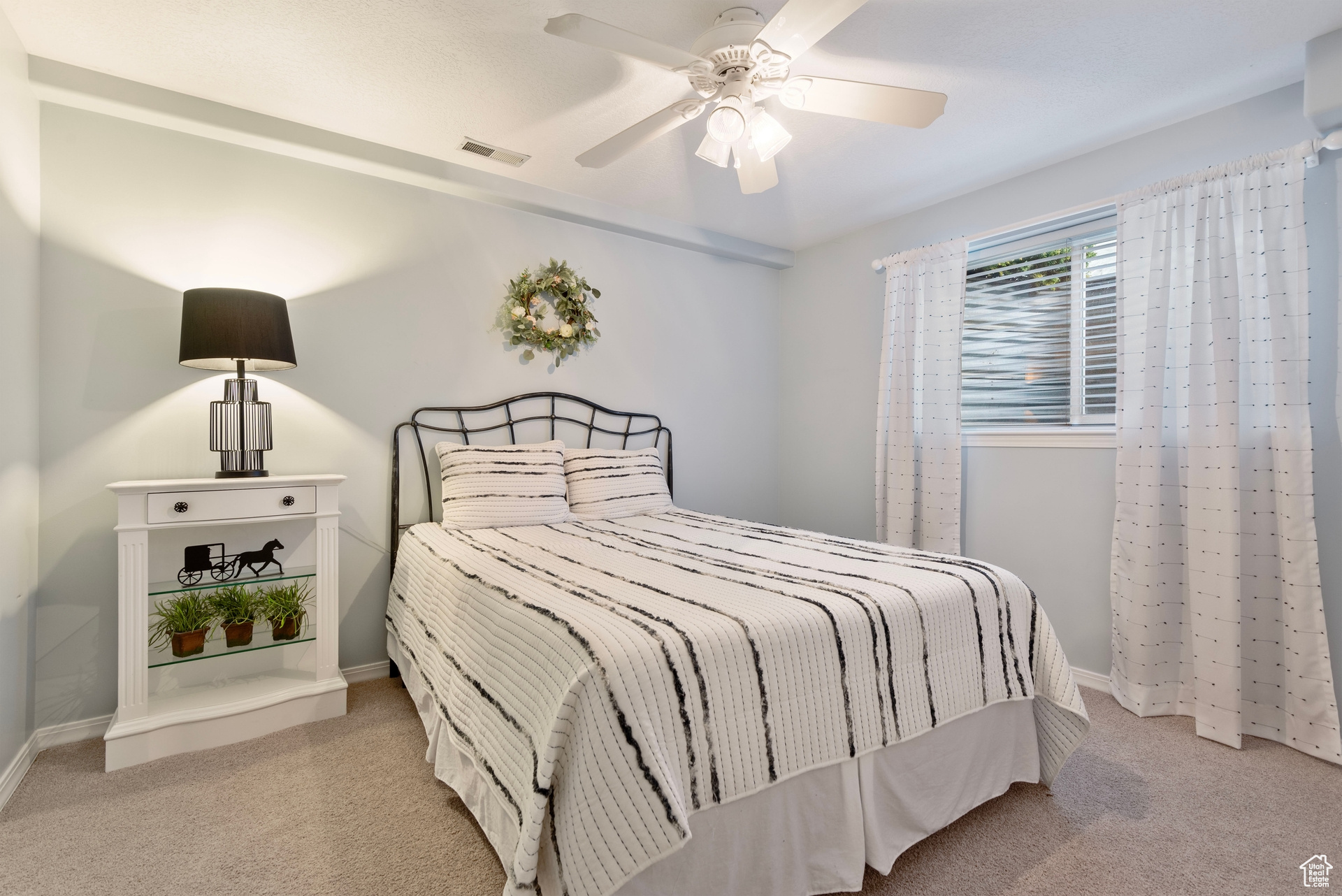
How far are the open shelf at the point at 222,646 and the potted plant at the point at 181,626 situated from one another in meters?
0.02

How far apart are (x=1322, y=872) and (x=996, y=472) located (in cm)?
189

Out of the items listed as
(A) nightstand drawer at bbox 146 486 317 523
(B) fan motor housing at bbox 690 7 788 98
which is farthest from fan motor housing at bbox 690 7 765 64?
(A) nightstand drawer at bbox 146 486 317 523

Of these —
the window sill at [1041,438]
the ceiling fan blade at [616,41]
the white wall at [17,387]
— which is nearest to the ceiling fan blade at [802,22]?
the ceiling fan blade at [616,41]

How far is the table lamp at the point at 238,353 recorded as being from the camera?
88.7 inches

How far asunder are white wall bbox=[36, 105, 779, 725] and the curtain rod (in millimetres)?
1711

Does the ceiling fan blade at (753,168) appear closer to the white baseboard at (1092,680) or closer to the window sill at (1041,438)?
the window sill at (1041,438)

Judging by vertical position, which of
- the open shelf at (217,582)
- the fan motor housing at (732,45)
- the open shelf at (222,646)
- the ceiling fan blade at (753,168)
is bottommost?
the open shelf at (222,646)

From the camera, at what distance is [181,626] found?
2281 millimetres

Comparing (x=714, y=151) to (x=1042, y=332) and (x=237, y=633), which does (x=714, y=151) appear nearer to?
(x=1042, y=332)

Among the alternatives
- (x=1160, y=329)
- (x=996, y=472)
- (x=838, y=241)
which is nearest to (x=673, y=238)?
(x=838, y=241)

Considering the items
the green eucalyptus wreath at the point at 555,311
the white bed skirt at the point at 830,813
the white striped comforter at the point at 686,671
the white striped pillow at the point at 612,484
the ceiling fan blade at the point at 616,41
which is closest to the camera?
the white striped comforter at the point at 686,671

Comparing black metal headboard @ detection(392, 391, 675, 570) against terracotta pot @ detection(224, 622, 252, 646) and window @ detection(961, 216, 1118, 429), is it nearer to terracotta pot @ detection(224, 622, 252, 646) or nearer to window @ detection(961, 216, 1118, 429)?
terracotta pot @ detection(224, 622, 252, 646)

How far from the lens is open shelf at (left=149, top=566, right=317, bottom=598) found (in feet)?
7.52

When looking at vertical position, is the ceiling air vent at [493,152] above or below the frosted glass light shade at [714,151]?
above
